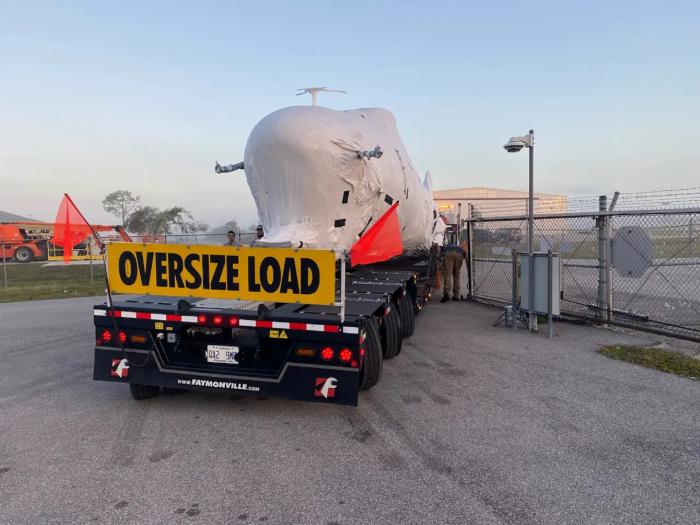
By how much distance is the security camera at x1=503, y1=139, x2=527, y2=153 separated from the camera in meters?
8.20

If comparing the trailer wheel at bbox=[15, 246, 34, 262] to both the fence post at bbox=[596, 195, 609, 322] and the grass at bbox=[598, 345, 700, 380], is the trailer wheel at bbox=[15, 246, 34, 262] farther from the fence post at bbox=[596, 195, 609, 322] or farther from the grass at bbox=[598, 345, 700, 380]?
the grass at bbox=[598, 345, 700, 380]

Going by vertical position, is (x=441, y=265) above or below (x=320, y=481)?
above

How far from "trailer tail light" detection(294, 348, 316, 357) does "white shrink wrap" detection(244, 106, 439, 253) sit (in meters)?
1.20

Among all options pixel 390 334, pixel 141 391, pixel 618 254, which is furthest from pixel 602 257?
pixel 141 391

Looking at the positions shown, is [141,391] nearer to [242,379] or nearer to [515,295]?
[242,379]

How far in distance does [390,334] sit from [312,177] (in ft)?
7.66

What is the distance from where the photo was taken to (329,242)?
5.47 m

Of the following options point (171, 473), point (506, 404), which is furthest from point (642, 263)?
point (171, 473)

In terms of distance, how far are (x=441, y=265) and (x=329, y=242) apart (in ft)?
25.3

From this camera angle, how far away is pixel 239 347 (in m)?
4.59

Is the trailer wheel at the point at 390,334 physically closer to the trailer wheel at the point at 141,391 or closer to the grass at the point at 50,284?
the trailer wheel at the point at 141,391

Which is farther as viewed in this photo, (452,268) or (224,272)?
(452,268)

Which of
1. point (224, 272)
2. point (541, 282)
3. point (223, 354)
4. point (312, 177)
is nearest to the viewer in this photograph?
point (224, 272)

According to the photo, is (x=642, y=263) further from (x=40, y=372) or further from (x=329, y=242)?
(x=40, y=372)
